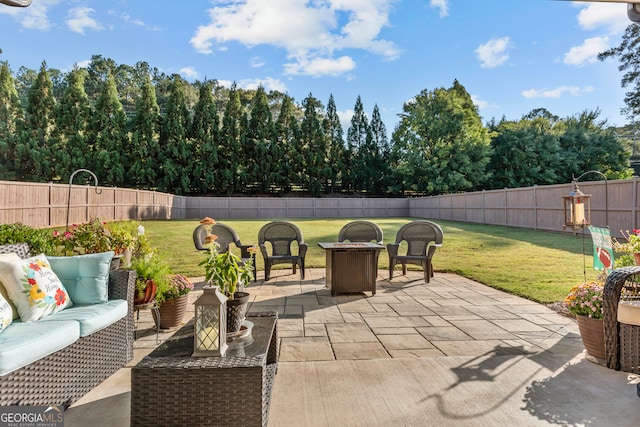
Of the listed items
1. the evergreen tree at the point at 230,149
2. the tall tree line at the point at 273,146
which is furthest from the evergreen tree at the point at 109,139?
the evergreen tree at the point at 230,149

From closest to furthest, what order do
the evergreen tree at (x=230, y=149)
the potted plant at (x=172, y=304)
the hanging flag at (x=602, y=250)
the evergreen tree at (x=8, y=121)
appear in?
the potted plant at (x=172, y=304) → the hanging flag at (x=602, y=250) → the evergreen tree at (x=8, y=121) → the evergreen tree at (x=230, y=149)

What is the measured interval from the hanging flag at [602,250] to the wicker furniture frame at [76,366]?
13.3ft

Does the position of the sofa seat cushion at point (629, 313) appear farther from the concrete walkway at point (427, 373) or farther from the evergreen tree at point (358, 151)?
the evergreen tree at point (358, 151)

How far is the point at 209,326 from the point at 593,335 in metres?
2.52

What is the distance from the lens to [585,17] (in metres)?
12.1

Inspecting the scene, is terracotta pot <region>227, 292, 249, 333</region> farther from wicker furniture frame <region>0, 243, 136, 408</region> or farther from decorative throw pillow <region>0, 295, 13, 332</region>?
decorative throw pillow <region>0, 295, 13, 332</region>

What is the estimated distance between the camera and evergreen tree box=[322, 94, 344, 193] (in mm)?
30375

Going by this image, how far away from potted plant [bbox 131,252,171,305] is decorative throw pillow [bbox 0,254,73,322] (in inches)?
29.1

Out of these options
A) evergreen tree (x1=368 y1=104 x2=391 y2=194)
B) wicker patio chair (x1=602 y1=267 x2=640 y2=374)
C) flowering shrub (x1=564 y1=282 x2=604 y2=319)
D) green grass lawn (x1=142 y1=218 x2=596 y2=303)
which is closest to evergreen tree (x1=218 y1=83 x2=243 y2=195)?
evergreen tree (x1=368 y1=104 x2=391 y2=194)

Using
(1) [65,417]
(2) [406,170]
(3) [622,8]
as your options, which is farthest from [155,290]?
(2) [406,170]

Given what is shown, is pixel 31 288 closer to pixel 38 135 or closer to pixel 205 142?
pixel 205 142

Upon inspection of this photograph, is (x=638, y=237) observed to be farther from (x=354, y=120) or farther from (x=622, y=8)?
(x=354, y=120)

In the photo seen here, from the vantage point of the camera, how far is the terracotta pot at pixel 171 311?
346 cm

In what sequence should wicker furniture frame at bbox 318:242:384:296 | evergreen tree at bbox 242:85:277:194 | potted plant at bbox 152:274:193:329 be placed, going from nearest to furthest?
potted plant at bbox 152:274:193:329, wicker furniture frame at bbox 318:242:384:296, evergreen tree at bbox 242:85:277:194
